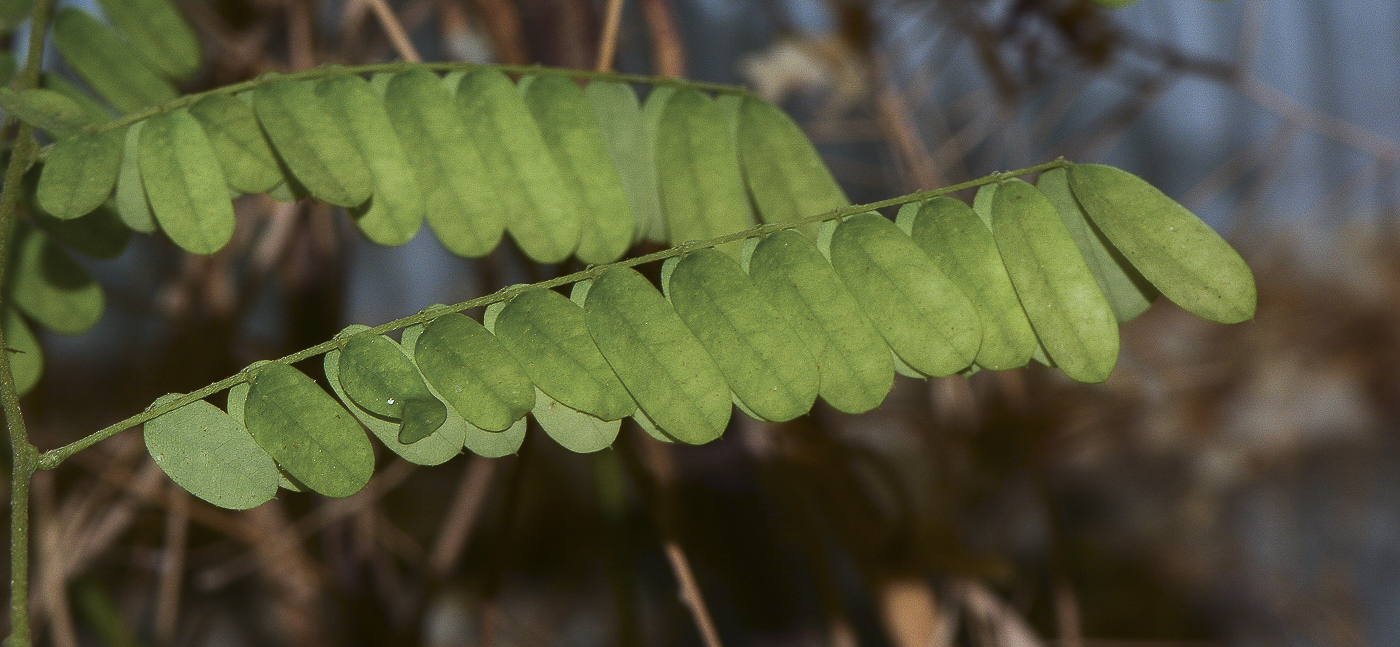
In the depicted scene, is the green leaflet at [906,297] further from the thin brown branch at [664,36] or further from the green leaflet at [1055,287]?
the thin brown branch at [664,36]

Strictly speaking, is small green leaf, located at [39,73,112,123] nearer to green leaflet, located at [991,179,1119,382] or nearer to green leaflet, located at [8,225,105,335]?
green leaflet, located at [8,225,105,335]

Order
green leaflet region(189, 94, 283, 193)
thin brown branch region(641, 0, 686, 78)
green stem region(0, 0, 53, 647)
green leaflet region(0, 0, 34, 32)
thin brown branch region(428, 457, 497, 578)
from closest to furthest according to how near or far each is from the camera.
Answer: green stem region(0, 0, 53, 647) → green leaflet region(189, 94, 283, 193) → green leaflet region(0, 0, 34, 32) → thin brown branch region(641, 0, 686, 78) → thin brown branch region(428, 457, 497, 578)

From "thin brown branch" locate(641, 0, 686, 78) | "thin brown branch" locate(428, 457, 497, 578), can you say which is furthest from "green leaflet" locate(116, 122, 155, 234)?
"thin brown branch" locate(428, 457, 497, 578)

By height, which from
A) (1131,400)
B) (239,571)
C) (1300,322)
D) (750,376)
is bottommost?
(1300,322)

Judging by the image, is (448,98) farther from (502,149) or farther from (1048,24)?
(1048,24)

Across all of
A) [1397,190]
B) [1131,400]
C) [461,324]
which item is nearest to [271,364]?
[461,324]

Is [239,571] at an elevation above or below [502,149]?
below

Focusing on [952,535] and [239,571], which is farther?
[239,571]
